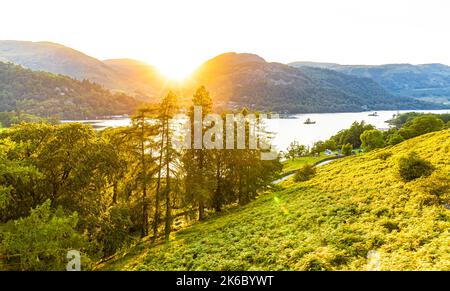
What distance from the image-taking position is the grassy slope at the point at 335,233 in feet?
46.9

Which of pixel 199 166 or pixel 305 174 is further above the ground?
pixel 199 166

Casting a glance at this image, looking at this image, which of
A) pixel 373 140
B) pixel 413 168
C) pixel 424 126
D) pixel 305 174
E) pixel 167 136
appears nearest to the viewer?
pixel 413 168

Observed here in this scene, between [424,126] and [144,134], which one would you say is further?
[424,126]

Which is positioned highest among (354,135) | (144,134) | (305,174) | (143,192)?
(144,134)

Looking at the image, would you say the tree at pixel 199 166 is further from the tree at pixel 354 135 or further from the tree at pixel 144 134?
the tree at pixel 354 135

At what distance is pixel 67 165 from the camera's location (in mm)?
24281

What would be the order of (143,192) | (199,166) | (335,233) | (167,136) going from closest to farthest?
(335,233), (167,136), (143,192), (199,166)

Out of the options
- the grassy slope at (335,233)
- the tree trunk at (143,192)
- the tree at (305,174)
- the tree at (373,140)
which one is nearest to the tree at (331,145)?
the tree at (373,140)

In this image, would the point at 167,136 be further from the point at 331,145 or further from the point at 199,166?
the point at 331,145

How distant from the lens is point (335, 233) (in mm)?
17516

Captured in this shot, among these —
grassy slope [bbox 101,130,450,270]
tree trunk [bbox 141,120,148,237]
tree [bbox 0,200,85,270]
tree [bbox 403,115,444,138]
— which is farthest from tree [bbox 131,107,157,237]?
tree [bbox 403,115,444,138]

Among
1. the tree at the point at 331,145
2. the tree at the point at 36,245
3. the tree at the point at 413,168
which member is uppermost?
the tree at the point at 413,168

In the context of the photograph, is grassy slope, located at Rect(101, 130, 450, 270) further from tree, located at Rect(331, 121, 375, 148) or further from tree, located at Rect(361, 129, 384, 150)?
tree, located at Rect(331, 121, 375, 148)

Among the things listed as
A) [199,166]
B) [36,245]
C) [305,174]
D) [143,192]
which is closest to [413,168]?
[199,166]
